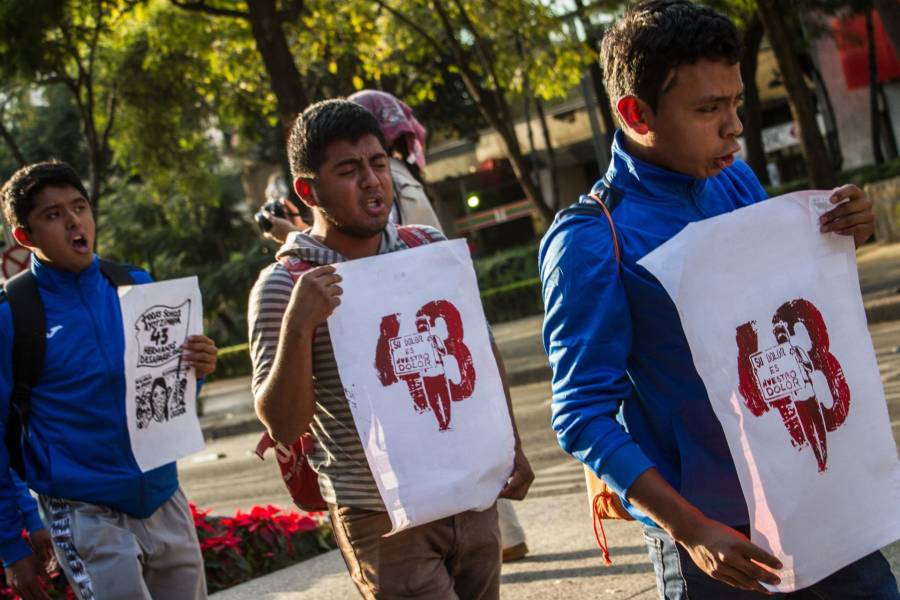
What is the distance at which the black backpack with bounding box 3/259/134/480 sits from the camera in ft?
12.7

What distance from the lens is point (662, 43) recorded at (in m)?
2.32

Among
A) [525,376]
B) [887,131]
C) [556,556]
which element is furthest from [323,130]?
[887,131]

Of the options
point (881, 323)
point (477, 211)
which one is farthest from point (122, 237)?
point (881, 323)

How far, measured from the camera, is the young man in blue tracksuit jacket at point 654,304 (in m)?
2.31

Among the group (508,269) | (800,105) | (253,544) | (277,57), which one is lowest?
(253,544)

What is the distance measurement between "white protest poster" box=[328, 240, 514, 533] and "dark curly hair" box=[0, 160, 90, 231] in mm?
1478

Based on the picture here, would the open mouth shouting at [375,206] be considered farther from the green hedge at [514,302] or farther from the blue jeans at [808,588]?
the green hedge at [514,302]

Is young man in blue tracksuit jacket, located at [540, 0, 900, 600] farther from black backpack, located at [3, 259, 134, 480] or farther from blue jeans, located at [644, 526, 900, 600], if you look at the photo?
black backpack, located at [3, 259, 134, 480]

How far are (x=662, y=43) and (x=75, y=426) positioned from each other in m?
2.37

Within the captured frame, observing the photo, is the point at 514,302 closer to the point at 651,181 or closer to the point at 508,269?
the point at 508,269

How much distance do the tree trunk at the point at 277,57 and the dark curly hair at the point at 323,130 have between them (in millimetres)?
9964

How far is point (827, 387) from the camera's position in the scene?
232 centimetres

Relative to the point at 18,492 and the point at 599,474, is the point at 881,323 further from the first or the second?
the point at 599,474

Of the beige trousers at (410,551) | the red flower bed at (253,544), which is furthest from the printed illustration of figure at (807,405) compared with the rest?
the red flower bed at (253,544)
